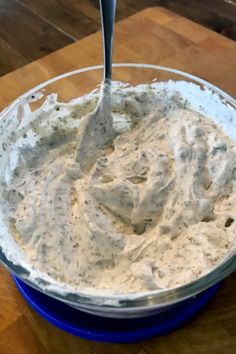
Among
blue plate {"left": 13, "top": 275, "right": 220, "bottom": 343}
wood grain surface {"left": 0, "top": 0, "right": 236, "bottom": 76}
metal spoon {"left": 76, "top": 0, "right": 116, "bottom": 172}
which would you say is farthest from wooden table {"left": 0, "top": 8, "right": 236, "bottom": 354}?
wood grain surface {"left": 0, "top": 0, "right": 236, "bottom": 76}

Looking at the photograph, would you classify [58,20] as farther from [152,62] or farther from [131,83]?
[131,83]

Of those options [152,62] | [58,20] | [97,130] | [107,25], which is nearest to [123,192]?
[97,130]

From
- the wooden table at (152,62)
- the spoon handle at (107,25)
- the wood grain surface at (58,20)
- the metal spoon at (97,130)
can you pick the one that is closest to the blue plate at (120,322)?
the wooden table at (152,62)

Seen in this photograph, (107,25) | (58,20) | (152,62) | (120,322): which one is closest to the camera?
(120,322)

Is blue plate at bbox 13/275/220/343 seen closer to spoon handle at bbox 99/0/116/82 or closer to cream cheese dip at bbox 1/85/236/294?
cream cheese dip at bbox 1/85/236/294

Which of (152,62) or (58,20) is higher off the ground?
(152,62)

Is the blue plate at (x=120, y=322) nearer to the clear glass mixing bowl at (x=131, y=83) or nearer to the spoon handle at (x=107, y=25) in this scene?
the clear glass mixing bowl at (x=131, y=83)
